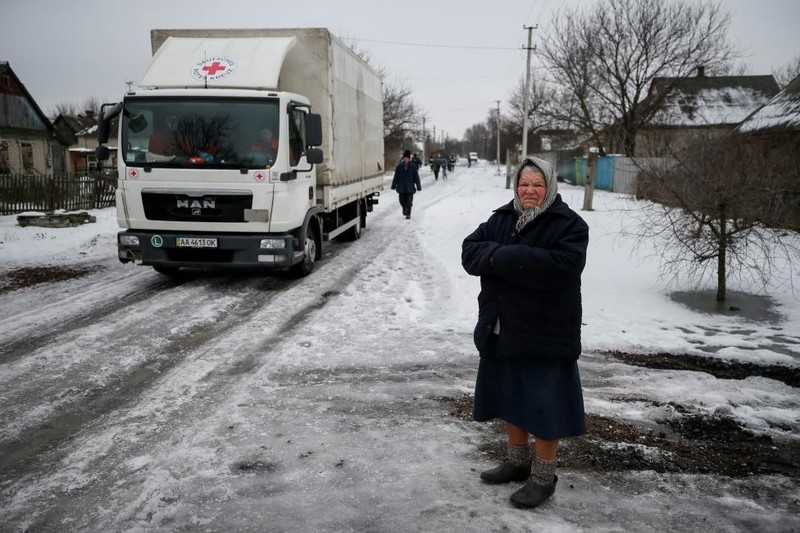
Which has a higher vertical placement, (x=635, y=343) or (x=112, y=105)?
(x=112, y=105)

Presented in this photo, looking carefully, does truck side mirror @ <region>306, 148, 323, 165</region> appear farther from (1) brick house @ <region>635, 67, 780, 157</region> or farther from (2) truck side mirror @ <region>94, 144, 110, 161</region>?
(1) brick house @ <region>635, 67, 780, 157</region>

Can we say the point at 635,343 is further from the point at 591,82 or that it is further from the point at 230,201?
the point at 591,82

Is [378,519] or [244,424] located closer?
[378,519]

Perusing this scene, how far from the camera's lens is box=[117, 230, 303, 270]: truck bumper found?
795cm

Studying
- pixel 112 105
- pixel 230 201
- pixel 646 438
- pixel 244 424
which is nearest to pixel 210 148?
pixel 230 201

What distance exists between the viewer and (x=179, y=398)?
4520 millimetres

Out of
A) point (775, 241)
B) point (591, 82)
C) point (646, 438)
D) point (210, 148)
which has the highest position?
point (591, 82)

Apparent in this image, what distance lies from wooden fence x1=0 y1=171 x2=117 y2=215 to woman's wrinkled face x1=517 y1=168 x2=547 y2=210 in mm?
18724

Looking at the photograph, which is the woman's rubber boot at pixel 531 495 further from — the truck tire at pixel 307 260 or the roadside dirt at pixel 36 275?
the roadside dirt at pixel 36 275

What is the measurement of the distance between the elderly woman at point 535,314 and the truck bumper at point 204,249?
213 inches

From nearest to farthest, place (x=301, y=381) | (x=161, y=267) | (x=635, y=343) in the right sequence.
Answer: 1. (x=301, y=381)
2. (x=635, y=343)
3. (x=161, y=267)

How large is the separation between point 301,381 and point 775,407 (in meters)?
3.68

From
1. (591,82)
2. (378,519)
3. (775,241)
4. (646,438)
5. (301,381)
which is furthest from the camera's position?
(591,82)

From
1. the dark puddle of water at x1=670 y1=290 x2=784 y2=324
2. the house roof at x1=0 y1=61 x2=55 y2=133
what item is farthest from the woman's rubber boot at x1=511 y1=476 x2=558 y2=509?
the house roof at x1=0 y1=61 x2=55 y2=133
